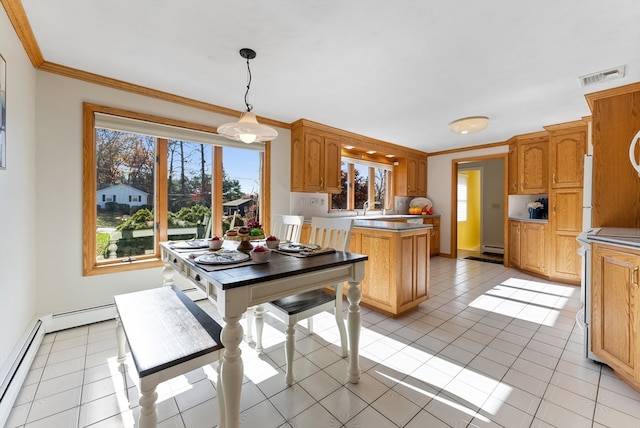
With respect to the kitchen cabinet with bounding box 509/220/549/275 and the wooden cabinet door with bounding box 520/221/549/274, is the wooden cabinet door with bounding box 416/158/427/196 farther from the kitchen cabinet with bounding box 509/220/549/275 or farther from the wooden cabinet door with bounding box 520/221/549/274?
the wooden cabinet door with bounding box 520/221/549/274

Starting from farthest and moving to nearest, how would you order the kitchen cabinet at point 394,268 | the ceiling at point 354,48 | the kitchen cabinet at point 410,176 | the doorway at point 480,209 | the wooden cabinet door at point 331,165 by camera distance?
the doorway at point 480,209
the kitchen cabinet at point 410,176
the wooden cabinet door at point 331,165
the kitchen cabinet at point 394,268
the ceiling at point 354,48

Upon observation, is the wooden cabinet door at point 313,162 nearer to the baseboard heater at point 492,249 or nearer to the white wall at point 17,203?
the white wall at point 17,203

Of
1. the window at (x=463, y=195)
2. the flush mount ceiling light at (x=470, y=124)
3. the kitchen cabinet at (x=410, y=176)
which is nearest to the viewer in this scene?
the flush mount ceiling light at (x=470, y=124)

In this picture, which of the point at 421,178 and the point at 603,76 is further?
the point at 421,178

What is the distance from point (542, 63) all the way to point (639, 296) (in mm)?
1820

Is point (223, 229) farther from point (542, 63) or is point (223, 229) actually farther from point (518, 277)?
point (518, 277)

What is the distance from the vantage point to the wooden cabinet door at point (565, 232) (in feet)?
12.1

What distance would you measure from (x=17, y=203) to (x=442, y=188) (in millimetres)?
6143

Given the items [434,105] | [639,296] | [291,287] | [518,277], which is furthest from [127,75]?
[518,277]

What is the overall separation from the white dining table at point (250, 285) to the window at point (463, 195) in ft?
20.1

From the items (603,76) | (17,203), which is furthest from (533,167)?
(17,203)

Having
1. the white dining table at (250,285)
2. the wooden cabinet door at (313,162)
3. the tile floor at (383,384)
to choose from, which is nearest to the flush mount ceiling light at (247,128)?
the white dining table at (250,285)

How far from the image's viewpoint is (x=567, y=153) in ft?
12.5

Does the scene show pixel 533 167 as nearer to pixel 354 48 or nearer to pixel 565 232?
pixel 565 232
